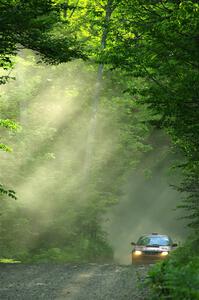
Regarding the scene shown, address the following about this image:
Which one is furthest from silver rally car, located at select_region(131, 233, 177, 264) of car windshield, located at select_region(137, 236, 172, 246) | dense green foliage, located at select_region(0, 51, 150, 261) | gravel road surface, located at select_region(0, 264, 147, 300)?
gravel road surface, located at select_region(0, 264, 147, 300)

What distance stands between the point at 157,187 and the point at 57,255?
31930mm

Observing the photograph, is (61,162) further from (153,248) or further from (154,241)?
(153,248)

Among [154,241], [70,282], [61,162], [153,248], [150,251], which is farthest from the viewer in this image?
[61,162]

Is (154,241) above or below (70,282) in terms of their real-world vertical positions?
above

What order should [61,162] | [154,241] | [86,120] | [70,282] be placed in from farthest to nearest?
Answer: [86,120], [61,162], [154,241], [70,282]

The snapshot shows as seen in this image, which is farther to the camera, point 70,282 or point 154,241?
point 154,241

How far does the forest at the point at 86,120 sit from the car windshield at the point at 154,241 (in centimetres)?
211

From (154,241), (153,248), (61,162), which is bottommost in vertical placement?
(153,248)

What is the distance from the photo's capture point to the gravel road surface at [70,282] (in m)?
11.5

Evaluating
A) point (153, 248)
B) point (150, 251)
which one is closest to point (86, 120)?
point (153, 248)

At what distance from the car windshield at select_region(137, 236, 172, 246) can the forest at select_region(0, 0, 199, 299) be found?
83.0 inches

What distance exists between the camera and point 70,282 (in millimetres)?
13555

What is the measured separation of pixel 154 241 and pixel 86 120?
39.2ft

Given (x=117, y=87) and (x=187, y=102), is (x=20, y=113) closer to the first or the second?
(x=117, y=87)
